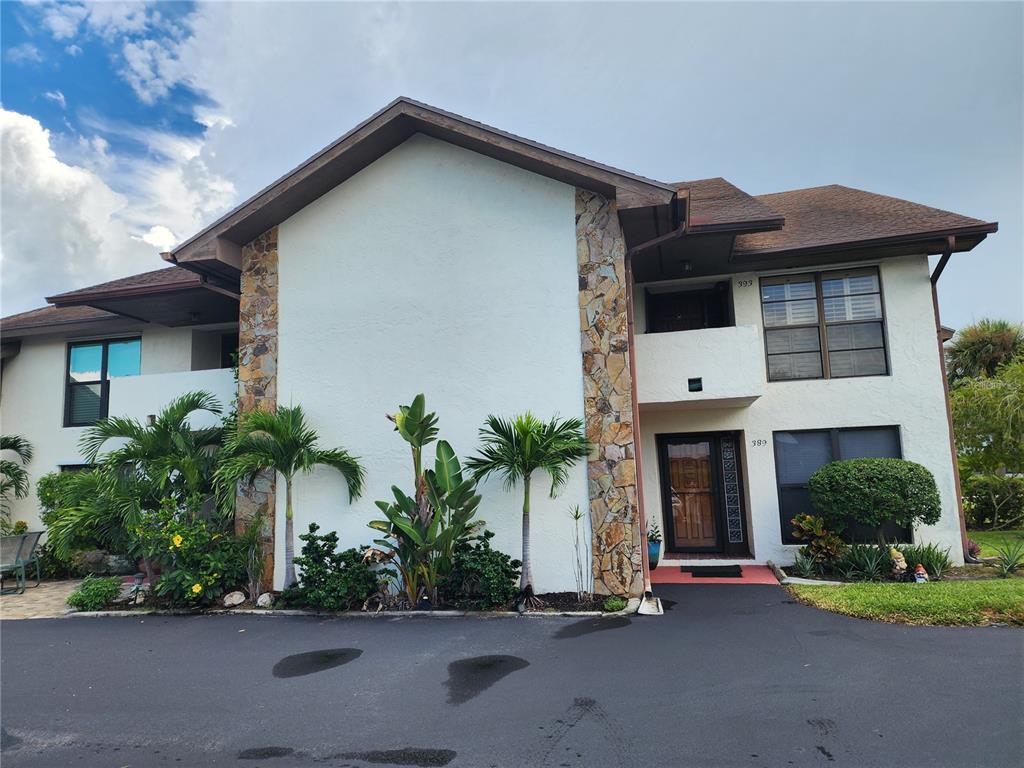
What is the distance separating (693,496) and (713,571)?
171 centimetres

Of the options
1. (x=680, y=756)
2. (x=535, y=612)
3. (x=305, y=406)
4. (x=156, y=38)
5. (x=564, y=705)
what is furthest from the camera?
(x=156, y=38)

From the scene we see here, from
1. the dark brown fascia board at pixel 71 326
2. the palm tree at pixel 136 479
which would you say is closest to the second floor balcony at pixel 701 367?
the palm tree at pixel 136 479

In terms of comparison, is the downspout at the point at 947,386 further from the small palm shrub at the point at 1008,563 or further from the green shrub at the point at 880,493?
the green shrub at the point at 880,493

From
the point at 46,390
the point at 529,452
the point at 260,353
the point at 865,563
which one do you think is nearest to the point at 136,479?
the point at 260,353

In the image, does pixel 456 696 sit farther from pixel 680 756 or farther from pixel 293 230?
pixel 293 230

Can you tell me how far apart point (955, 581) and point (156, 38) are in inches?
642

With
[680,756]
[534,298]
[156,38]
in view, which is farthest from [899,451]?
[156,38]

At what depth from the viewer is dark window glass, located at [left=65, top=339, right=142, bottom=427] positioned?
1434 centimetres

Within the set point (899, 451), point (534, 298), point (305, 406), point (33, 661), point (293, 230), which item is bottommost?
point (33, 661)

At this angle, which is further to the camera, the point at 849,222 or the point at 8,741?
the point at 849,222

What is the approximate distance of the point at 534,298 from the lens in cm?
912

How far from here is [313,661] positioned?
6375 mm

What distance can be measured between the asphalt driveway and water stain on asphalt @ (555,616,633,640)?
44 mm

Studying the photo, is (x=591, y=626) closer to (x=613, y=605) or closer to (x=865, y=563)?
(x=613, y=605)
